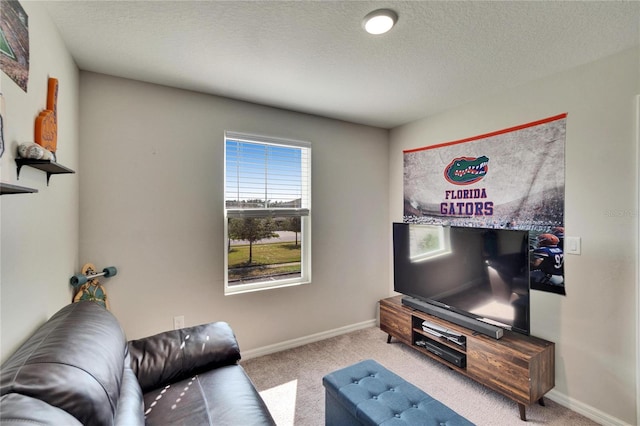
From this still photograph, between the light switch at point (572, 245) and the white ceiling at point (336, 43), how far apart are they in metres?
1.24

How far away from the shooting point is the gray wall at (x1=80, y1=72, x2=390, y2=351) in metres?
2.21

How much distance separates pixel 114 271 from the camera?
7.11 ft

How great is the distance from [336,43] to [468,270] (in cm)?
196

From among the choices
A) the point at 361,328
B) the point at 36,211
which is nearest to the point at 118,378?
the point at 36,211

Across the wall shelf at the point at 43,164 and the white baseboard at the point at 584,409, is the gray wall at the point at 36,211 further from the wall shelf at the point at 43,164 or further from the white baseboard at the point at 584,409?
the white baseboard at the point at 584,409

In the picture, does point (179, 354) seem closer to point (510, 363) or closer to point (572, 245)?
point (510, 363)

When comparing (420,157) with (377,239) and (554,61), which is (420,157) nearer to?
(377,239)

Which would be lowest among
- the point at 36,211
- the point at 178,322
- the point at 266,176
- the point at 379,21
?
the point at 178,322

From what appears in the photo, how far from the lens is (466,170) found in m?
2.78

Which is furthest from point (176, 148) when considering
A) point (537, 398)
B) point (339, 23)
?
point (537, 398)

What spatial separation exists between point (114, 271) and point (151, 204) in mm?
567

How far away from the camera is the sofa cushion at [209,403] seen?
129cm

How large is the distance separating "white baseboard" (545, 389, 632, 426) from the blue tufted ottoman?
4.32 feet

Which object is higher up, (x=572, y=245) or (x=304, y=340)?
(x=572, y=245)
